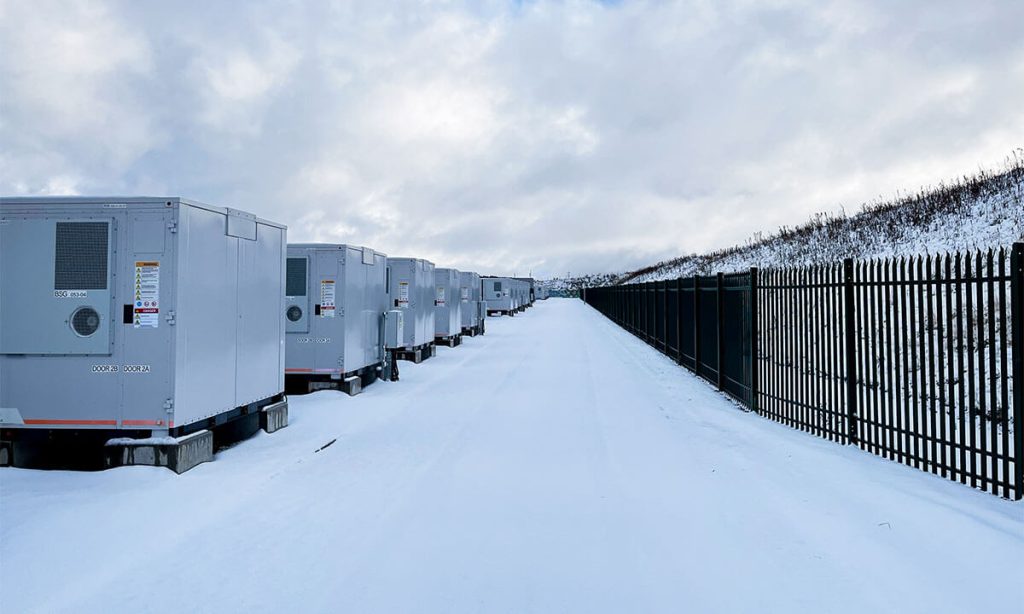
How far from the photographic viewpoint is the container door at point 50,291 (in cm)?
602

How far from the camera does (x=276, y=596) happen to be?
3646 millimetres

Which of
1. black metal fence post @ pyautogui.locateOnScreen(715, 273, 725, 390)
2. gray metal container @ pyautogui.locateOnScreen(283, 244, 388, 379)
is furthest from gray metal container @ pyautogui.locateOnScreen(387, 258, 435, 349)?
black metal fence post @ pyautogui.locateOnScreen(715, 273, 725, 390)

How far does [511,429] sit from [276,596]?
467 cm

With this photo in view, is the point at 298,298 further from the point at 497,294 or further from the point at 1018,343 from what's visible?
the point at 497,294

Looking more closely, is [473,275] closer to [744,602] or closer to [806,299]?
[806,299]

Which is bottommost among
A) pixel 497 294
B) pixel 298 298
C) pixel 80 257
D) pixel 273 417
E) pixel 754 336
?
pixel 273 417

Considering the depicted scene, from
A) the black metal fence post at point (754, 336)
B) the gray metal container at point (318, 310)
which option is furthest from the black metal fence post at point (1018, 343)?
the gray metal container at point (318, 310)

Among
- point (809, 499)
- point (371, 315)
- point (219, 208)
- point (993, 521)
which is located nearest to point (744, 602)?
point (809, 499)

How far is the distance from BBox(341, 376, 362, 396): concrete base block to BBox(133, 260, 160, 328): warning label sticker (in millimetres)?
5123

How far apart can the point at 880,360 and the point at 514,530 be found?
15.6 feet

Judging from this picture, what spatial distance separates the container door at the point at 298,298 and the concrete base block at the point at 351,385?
1200mm

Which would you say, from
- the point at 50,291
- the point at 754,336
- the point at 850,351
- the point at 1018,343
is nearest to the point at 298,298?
the point at 50,291

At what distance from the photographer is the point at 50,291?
6.02 meters

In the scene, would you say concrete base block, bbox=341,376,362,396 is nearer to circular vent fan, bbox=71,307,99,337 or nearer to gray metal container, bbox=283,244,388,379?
gray metal container, bbox=283,244,388,379
